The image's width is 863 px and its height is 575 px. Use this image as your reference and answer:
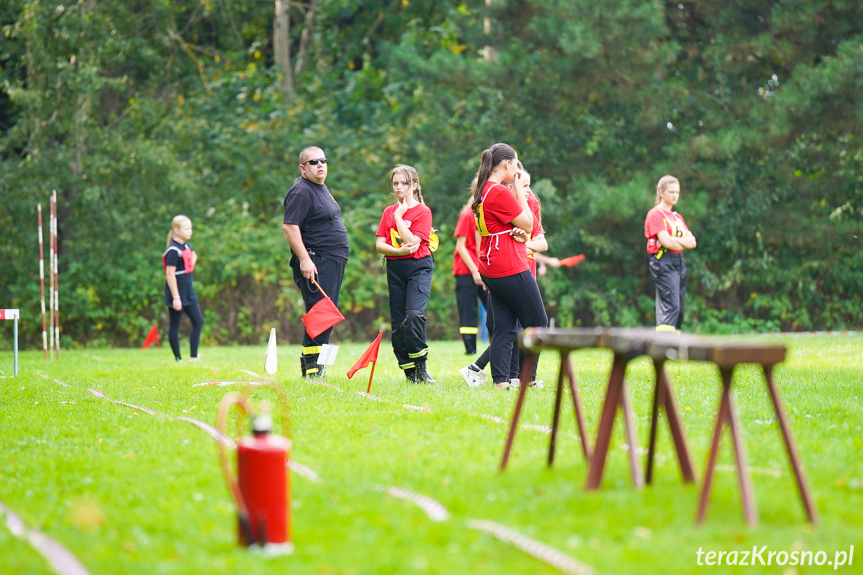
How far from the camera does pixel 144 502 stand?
4.32 meters

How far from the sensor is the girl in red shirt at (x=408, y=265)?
28.2ft

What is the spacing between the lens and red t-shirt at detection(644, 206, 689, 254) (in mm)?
10750

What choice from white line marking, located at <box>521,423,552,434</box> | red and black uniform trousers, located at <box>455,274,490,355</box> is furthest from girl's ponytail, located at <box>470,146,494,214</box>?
red and black uniform trousers, located at <box>455,274,490,355</box>

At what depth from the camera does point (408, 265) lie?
8.76 meters

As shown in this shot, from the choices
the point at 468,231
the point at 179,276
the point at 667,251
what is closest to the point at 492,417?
the point at 667,251

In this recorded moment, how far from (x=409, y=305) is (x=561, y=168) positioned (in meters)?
11.9

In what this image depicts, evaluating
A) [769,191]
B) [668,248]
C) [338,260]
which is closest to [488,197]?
[338,260]

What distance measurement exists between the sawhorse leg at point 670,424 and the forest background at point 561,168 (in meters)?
13.6

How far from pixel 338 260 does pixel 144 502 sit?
5.02 m

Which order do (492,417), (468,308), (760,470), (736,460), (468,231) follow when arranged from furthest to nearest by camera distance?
1. (468,308)
2. (468,231)
3. (492,417)
4. (760,470)
5. (736,460)

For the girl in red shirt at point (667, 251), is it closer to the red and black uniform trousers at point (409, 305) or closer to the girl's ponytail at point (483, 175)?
the red and black uniform trousers at point (409, 305)

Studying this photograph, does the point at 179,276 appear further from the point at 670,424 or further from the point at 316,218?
the point at 670,424

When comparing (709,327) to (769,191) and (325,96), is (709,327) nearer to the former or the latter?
(769,191)

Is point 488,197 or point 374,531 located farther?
point 488,197
